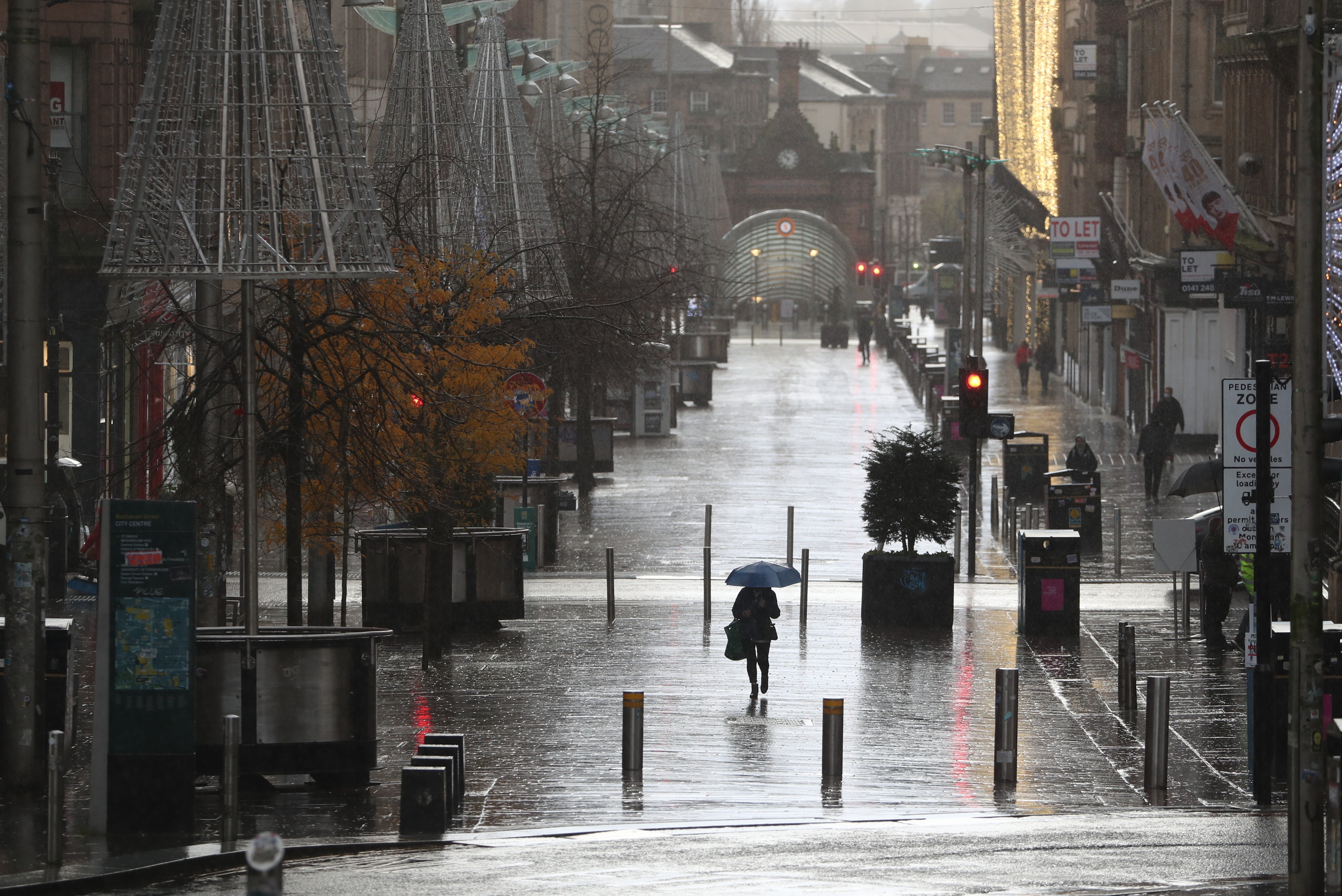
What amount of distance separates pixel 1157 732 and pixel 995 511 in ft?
60.7

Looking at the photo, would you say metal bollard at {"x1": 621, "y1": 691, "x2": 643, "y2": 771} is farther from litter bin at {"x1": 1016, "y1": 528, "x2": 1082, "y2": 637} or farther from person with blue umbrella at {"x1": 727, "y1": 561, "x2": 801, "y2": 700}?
litter bin at {"x1": 1016, "y1": 528, "x2": 1082, "y2": 637}

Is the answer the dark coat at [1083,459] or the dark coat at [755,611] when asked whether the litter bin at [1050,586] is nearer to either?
the dark coat at [755,611]

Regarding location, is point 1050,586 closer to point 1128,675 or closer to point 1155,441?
point 1128,675

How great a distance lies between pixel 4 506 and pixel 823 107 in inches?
6259

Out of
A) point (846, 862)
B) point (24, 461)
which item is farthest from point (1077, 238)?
point (846, 862)

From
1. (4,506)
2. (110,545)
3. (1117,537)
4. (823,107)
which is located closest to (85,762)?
(4,506)

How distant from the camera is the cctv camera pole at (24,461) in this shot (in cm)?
1359

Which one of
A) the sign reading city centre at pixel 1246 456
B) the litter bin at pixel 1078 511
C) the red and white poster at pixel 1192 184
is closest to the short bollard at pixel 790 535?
the litter bin at pixel 1078 511

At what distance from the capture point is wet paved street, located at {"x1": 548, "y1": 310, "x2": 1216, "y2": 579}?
2975cm

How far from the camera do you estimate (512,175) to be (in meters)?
26.5

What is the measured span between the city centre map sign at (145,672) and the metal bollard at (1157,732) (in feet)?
21.8

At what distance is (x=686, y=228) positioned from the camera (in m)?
62.4

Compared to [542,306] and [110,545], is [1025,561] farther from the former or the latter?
[110,545]

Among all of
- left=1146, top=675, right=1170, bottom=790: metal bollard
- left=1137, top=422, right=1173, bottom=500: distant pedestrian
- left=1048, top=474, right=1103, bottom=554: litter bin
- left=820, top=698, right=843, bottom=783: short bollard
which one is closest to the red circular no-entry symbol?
left=1146, top=675, right=1170, bottom=790: metal bollard
